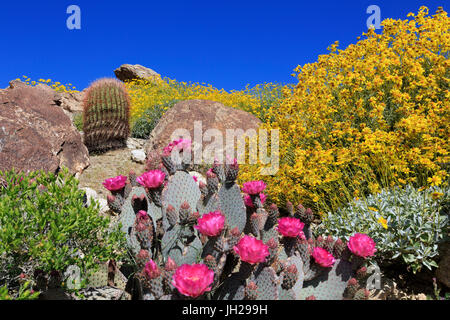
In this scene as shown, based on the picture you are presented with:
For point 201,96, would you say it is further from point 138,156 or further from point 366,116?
point 366,116

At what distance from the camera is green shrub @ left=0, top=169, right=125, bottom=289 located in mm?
2252

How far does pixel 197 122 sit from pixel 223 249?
7009 mm

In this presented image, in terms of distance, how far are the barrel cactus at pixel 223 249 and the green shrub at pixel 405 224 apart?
3.29 feet

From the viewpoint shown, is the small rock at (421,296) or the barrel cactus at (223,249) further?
the small rock at (421,296)

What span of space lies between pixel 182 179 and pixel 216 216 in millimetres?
788

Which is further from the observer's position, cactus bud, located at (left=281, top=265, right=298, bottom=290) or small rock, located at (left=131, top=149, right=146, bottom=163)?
small rock, located at (left=131, top=149, right=146, bottom=163)

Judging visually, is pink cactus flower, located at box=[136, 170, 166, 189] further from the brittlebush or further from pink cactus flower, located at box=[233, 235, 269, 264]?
the brittlebush

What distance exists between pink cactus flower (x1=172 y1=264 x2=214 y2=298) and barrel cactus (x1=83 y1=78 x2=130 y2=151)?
342 inches

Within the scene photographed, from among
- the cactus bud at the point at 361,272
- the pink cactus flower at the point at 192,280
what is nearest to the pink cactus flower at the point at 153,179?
the pink cactus flower at the point at 192,280

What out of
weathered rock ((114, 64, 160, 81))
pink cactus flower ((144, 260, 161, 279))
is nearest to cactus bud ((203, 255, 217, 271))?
pink cactus flower ((144, 260, 161, 279))

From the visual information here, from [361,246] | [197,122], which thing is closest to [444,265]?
[361,246]

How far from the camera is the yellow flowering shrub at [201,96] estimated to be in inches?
543

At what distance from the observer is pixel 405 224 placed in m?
3.45

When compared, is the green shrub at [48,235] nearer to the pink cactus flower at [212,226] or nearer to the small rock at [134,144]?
the pink cactus flower at [212,226]
